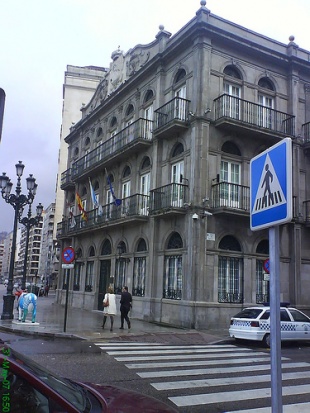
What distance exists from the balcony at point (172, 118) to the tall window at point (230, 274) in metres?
5.99

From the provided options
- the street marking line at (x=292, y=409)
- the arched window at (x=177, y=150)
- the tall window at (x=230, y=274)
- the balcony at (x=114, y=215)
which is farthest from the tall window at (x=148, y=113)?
the street marking line at (x=292, y=409)

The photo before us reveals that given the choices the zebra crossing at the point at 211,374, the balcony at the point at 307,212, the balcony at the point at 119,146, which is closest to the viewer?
the zebra crossing at the point at 211,374

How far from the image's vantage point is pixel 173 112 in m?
21.2

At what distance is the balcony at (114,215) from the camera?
22.9 m

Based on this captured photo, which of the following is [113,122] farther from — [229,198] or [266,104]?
[229,198]

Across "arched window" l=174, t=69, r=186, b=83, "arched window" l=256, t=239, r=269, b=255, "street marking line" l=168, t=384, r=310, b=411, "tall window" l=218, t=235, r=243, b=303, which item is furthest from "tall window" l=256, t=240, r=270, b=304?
"street marking line" l=168, t=384, r=310, b=411

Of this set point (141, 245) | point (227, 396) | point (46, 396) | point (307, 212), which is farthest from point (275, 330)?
point (141, 245)

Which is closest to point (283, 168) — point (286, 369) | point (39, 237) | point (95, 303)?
point (286, 369)

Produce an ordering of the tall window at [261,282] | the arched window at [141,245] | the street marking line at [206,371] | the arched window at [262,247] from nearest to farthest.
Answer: the street marking line at [206,371]
the tall window at [261,282]
the arched window at [262,247]
the arched window at [141,245]

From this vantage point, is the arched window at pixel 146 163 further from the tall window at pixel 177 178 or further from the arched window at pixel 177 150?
the tall window at pixel 177 178

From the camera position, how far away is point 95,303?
27.8 m

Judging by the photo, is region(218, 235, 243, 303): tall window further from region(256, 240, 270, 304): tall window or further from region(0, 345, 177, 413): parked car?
region(0, 345, 177, 413): parked car

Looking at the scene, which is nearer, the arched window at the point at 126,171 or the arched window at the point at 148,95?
the arched window at the point at 148,95

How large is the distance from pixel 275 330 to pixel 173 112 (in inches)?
741
